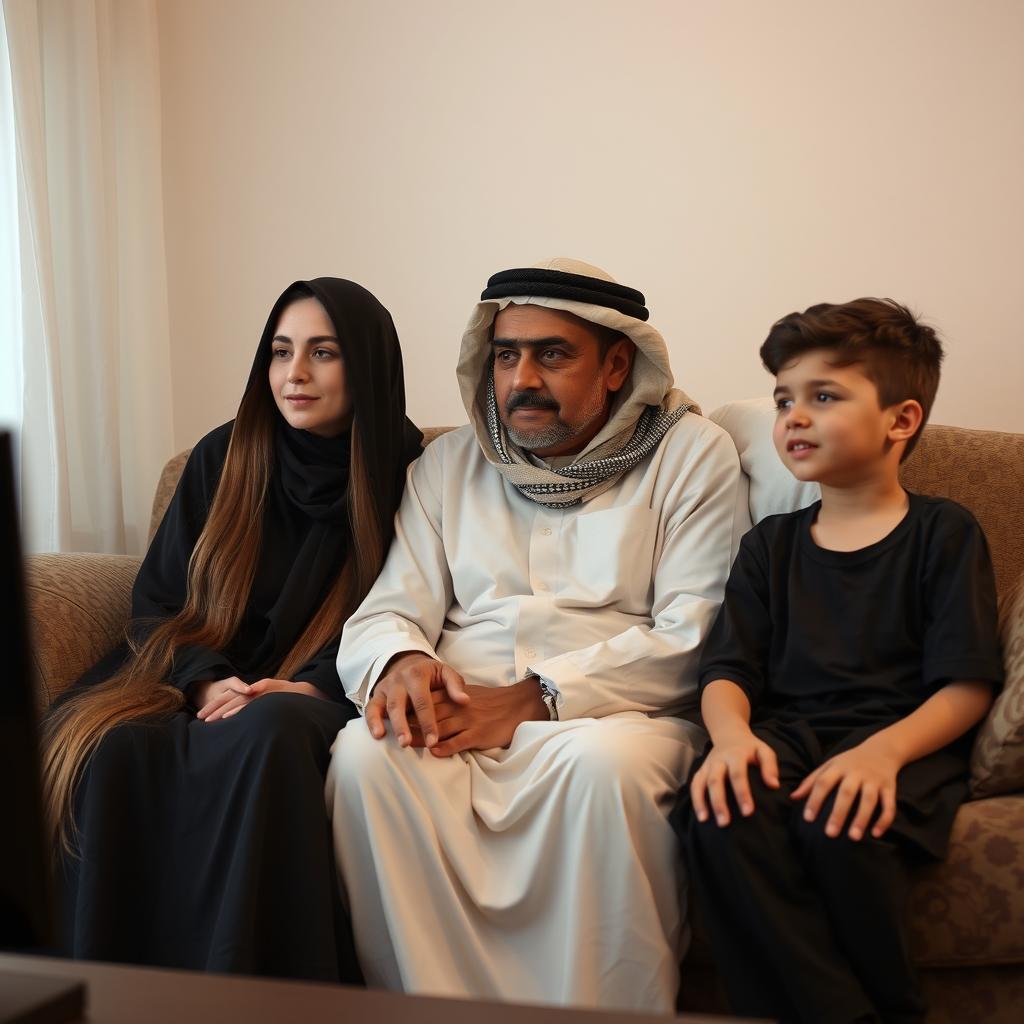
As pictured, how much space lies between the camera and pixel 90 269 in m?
3.31

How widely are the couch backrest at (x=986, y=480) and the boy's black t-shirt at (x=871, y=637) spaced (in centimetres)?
49

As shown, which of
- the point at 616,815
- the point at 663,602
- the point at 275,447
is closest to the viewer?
the point at 616,815

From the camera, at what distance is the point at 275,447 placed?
2.69 metres

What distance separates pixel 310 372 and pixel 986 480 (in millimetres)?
1508

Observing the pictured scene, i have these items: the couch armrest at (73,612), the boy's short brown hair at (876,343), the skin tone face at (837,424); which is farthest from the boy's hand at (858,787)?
the couch armrest at (73,612)

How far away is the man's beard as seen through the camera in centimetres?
240

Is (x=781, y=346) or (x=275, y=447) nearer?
(x=781, y=346)

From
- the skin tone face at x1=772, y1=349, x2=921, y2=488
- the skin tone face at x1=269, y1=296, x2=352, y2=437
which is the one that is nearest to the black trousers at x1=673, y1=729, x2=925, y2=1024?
the skin tone face at x1=772, y1=349, x2=921, y2=488

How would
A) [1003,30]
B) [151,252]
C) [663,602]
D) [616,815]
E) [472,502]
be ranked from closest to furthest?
[616,815]
[663,602]
[472,502]
[1003,30]
[151,252]

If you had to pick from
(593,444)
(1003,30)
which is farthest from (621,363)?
(1003,30)

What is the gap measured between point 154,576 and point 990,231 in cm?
A: 231

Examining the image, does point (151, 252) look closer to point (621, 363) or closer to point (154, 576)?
point (154, 576)

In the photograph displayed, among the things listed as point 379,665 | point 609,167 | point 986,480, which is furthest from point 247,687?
point 609,167

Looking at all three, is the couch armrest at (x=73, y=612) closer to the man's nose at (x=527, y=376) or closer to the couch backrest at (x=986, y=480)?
the man's nose at (x=527, y=376)
